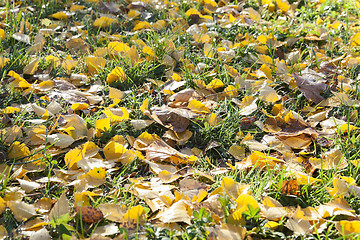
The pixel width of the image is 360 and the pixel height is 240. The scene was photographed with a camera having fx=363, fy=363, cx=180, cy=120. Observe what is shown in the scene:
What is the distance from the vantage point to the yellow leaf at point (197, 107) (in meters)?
2.10

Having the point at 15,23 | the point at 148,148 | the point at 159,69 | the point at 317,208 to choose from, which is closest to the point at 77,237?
the point at 148,148

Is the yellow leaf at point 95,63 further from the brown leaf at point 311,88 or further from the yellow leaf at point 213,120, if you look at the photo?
the brown leaf at point 311,88

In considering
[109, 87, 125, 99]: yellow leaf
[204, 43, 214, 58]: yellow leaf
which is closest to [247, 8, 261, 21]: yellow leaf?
[204, 43, 214, 58]: yellow leaf

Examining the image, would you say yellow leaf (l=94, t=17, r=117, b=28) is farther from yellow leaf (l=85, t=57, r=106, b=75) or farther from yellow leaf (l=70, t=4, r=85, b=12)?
yellow leaf (l=85, t=57, r=106, b=75)

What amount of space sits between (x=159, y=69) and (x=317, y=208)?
1410 mm

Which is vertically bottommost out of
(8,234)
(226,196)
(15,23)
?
(8,234)

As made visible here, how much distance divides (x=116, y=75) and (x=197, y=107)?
2.01ft

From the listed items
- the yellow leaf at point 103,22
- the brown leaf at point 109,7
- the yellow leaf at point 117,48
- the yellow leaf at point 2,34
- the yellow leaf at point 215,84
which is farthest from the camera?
the brown leaf at point 109,7

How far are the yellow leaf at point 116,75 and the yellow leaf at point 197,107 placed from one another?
0.54 m

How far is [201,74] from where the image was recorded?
8.08 feet

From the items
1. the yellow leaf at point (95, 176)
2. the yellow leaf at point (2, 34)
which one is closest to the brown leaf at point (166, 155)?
the yellow leaf at point (95, 176)

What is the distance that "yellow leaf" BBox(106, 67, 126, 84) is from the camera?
235 cm

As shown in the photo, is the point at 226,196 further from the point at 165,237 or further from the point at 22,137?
the point at 22,137

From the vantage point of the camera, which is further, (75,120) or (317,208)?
(75,120)
